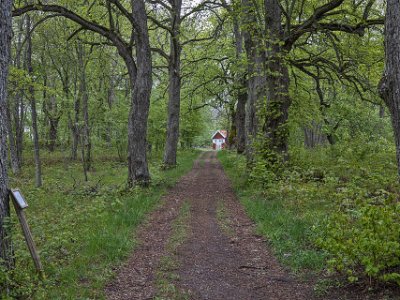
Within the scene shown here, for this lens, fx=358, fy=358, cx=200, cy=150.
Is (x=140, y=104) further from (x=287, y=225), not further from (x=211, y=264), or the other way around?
(x=211, y=264)

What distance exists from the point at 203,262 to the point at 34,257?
2.54 meters

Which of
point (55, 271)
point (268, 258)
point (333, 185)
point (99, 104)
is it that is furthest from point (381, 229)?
point (99, 104)

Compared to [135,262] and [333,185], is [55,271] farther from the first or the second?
[333,185]

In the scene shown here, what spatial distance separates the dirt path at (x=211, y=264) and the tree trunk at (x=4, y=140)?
1396 millimetres

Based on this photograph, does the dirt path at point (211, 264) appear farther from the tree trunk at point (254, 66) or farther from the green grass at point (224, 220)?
the tree trunk at point (254, 66)

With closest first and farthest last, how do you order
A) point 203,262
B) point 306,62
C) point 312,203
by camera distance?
point 203,262 < point 312,203 < point 306,62

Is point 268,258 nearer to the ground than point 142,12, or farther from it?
nearer to the ground

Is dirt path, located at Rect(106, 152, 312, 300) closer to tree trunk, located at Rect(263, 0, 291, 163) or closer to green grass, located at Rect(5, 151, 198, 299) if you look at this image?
green grass, located at Rect(5, 151, 198, 299)

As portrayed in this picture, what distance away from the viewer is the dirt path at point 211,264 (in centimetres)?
476

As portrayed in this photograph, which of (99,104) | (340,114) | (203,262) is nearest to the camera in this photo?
(203,262)

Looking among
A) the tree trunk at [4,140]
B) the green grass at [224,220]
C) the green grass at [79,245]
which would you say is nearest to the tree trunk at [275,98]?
the green grass at [224,220]

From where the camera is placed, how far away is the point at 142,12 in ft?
39.3

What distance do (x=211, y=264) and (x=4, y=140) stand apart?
353cm

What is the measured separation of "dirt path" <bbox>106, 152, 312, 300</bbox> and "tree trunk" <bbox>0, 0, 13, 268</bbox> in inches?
55.0
